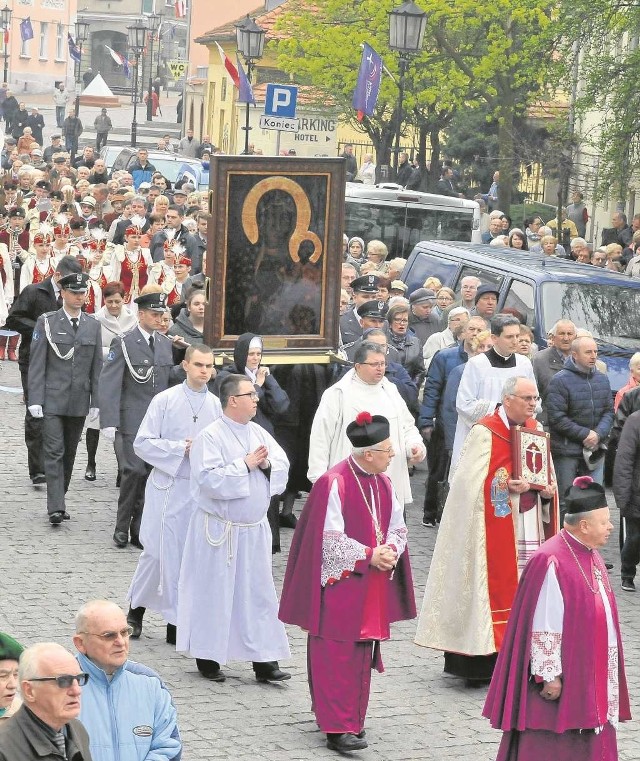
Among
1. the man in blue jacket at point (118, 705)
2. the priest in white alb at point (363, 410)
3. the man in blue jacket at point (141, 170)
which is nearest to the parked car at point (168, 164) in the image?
the man in blue jacket at point (141, 170)

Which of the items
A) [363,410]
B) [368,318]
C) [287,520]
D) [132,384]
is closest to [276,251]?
[368,318]

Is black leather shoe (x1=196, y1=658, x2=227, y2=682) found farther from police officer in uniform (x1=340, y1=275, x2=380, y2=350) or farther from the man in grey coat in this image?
police officer in uniform (x1=340, y1=275, x2=380, y2=350)

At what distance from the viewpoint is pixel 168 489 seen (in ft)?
36.3

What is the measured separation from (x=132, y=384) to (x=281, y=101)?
9.90m

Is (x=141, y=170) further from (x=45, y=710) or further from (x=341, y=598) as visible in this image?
(x=45, y=710)

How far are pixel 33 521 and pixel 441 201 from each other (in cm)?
1284

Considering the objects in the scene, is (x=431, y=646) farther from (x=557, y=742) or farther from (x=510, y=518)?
(x=557, y=742)

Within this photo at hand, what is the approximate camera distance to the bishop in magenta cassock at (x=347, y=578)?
9.40 m

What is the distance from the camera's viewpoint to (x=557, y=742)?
8.35 meters

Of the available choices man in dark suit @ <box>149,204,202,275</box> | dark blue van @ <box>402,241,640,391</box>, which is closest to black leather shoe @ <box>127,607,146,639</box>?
dark blue van @ <box>402,241,640,391</box>

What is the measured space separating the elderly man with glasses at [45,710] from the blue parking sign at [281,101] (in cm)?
1706

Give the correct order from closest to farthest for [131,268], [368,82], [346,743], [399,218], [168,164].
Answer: [346,743]
[131,268]
[399,218]
[368,82]
[168,164]

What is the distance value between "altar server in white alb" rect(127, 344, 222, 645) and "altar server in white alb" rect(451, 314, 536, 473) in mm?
2205

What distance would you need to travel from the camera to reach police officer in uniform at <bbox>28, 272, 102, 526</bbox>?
1390 centimetres
